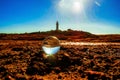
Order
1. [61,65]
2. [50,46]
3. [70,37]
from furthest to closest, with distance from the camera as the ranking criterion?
[70,37]
[50,46]
[61,65]

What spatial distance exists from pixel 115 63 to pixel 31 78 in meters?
3.55

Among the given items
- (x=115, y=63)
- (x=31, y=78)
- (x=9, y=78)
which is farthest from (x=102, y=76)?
(x=9, y=78)

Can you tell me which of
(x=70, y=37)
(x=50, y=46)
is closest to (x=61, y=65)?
(x=50, y=46)

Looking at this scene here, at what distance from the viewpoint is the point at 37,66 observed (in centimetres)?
955

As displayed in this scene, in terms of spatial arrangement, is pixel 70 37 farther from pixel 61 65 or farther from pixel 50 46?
pixel 61 65

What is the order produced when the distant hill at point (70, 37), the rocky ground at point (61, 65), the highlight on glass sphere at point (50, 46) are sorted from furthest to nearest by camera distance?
the distant hill at point (70, 37), the highlight on glass sphere at point (50, 46), the rocky ground at point (61, 65)

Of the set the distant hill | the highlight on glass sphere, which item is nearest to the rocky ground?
the highlight on glass sphere

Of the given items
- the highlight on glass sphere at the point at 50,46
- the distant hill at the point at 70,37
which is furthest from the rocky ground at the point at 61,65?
the distant hill at the point at 70,37

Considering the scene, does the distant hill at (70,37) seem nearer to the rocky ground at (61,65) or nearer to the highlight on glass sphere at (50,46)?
the highlight on glass sphere at (50,46)

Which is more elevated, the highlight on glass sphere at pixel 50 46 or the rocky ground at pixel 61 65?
the highlight on glass sphere at pixel 50 46

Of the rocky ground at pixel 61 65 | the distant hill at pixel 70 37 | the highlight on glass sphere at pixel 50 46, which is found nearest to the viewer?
the rocky ground at pixel 61 65

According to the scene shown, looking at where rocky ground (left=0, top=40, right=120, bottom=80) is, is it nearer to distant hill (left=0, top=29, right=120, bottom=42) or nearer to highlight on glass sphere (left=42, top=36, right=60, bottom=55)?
highlight on glass sphere (left=42, top=36, right=60, bottom=55)

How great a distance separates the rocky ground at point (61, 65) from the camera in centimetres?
881

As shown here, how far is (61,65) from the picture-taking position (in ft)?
32.1
